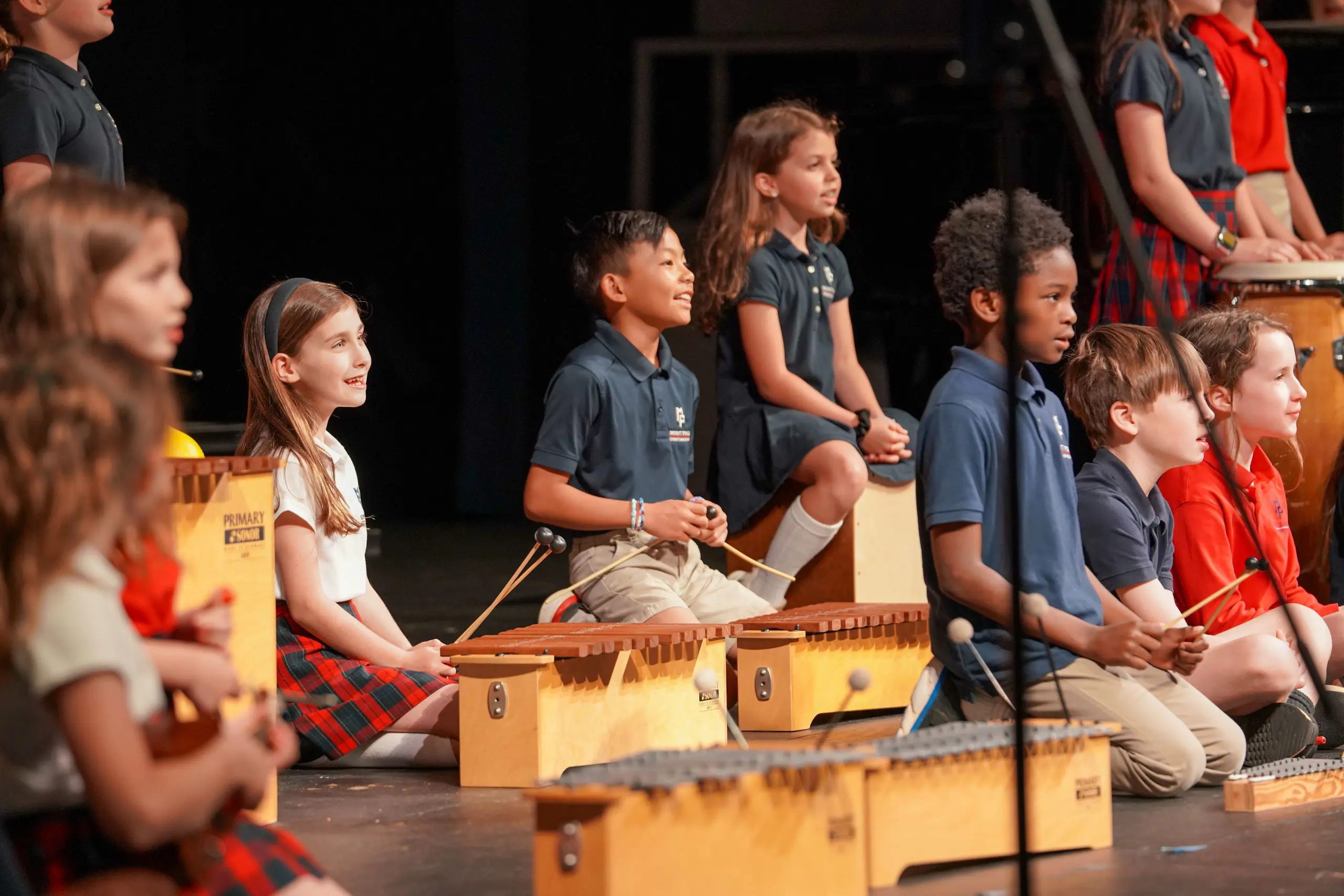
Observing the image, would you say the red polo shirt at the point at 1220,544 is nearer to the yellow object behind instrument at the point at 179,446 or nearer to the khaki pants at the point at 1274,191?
the khaki pants at the point at 1274,191

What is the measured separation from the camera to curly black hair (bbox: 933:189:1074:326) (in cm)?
346

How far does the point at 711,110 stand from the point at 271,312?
5489mm

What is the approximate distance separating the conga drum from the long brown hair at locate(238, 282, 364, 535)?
2.48 m

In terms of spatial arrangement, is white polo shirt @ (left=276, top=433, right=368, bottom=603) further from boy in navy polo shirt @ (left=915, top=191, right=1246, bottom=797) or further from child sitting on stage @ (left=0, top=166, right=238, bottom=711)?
child sitting on stage @ (left=0, top=166, right=238, bottom=711)

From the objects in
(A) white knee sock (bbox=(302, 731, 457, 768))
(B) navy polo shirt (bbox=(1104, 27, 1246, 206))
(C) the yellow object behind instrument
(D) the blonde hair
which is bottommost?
(A) white knee sock (bbox=(302, 731, 457, 768))

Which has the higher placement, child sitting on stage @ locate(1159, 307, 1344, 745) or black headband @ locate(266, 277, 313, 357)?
black headband @ locate(266, 277, 313, 357)

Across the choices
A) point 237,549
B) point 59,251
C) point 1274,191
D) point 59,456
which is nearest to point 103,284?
point 59,251

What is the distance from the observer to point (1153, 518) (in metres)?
3.74

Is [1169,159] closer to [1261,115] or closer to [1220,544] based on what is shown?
[1261,115]

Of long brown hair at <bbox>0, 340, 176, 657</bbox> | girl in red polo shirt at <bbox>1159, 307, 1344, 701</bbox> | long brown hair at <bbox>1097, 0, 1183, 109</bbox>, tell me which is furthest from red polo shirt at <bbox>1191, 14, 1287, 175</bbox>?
long brown hair at <bbox>0, 340, 176, 657</bbox>

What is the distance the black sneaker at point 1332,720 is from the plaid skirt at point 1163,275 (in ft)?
4.36

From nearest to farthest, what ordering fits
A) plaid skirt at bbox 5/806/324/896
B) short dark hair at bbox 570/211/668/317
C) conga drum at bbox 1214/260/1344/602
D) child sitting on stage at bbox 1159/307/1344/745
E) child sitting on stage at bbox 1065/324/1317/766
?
plaid skirt at bbox 5/806/324/896 → child sitting on stage at bbox 1065/324/1317/766 → child sitting on stage at bbox 1159/307/1344/745 → short dark hair at bbox 570/211/668/317 → conga drum at bbox 1214/260/1344/602

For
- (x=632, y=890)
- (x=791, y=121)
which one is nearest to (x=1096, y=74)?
(x=791, y=121)

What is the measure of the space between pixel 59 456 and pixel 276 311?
2.05 meters
